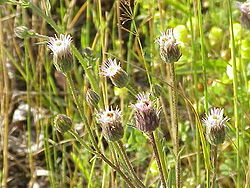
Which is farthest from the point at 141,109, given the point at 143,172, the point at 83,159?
the point at 143,172

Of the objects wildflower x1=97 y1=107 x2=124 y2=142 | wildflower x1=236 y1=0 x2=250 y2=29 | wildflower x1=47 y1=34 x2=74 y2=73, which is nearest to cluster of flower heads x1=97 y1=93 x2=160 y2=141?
wildflower x1=97 y1=107 x2=124 y2=142

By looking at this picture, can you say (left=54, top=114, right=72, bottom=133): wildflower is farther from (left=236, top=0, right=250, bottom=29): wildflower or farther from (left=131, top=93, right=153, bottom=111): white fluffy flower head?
(left=236, top=0, right=250, bottom=29): wildflower

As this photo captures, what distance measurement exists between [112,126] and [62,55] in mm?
163

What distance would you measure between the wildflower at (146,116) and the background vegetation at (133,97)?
3.7 inches

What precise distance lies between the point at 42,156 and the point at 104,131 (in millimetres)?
873

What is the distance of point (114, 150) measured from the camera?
43.3 inches

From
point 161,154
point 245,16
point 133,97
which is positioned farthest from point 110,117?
point 133,97

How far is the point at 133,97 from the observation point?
4.76 ft

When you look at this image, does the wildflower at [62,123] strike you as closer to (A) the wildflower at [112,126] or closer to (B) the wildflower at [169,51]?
(A) the wildflower at [112,126]

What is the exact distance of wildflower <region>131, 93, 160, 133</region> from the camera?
0.95 meters

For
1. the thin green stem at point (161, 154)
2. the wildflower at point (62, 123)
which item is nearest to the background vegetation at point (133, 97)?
the thin green stem at point (161, 154)

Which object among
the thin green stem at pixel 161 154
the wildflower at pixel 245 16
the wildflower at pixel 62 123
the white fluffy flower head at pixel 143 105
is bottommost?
the thin green stem at pixel 161 154

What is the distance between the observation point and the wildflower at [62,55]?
3.22 ft

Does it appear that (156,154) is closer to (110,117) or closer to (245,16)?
(110,117)
